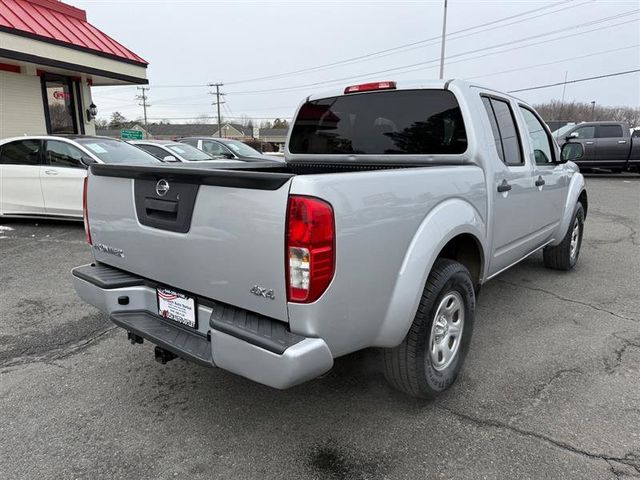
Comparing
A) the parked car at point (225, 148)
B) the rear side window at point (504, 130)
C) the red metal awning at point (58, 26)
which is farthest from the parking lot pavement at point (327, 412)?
the parked car at point (225, 148)

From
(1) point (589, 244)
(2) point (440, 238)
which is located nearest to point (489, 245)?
(2) point (440, 238)

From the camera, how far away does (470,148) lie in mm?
3285

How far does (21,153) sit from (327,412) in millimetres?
7614

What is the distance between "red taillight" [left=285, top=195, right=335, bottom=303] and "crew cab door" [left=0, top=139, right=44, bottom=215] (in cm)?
732

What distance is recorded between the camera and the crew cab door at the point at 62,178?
7.52 m

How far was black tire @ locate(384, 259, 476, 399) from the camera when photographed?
8.70 ft

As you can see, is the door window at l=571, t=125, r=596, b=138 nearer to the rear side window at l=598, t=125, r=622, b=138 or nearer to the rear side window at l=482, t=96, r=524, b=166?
the rear side window at l=598, t=125, r=622, b=138

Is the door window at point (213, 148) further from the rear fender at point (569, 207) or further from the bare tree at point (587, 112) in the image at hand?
the bare tree at point (587, 112)

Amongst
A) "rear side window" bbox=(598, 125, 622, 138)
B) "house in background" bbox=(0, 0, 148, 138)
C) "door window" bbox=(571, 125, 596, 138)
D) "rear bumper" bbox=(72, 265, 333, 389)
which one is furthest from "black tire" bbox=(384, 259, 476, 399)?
"rear side window" bbox=(598, 125, 622, 138)

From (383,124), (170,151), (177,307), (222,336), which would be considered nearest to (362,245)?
(222,336)

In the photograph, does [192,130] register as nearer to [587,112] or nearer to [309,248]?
[587,112]

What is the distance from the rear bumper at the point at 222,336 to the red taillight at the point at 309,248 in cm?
22

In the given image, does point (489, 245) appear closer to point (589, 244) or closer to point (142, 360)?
point (142, 360)

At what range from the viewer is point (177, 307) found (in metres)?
2.63
